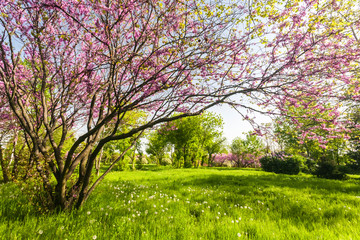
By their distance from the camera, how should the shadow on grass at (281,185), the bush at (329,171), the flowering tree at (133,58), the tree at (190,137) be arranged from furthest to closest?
1. the tree at (190,137)
2. the bush at (329,171)
3. the shadow on grass at (281,185)
4. the flowering tree at (133,58)

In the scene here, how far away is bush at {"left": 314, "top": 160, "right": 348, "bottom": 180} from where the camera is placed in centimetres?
1339

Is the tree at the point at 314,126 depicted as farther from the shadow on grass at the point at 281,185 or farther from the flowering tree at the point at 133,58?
the shadow on grass at the point at 281,185

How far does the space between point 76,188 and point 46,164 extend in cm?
80

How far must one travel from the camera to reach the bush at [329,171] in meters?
13.4

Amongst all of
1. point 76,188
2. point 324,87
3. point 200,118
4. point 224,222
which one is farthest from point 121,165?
point 324,87

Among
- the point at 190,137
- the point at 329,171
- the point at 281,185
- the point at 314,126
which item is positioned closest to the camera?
the point at 314,126

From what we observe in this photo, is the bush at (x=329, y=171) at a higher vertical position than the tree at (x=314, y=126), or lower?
lower

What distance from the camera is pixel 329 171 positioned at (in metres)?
13.7

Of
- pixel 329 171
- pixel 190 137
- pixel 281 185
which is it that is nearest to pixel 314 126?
pixel 281 185

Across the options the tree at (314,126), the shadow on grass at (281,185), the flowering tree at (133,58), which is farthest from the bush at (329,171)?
the flowering tree at (133,58)

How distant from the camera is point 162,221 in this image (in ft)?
10.1

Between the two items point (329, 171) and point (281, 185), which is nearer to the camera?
point (281, 185)

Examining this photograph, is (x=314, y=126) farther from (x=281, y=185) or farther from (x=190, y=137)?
(x=190, y=137)

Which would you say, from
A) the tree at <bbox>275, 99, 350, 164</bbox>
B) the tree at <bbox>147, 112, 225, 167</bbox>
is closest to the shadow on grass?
the tree at <bbox>275, 99, 350, 164</bbox>
